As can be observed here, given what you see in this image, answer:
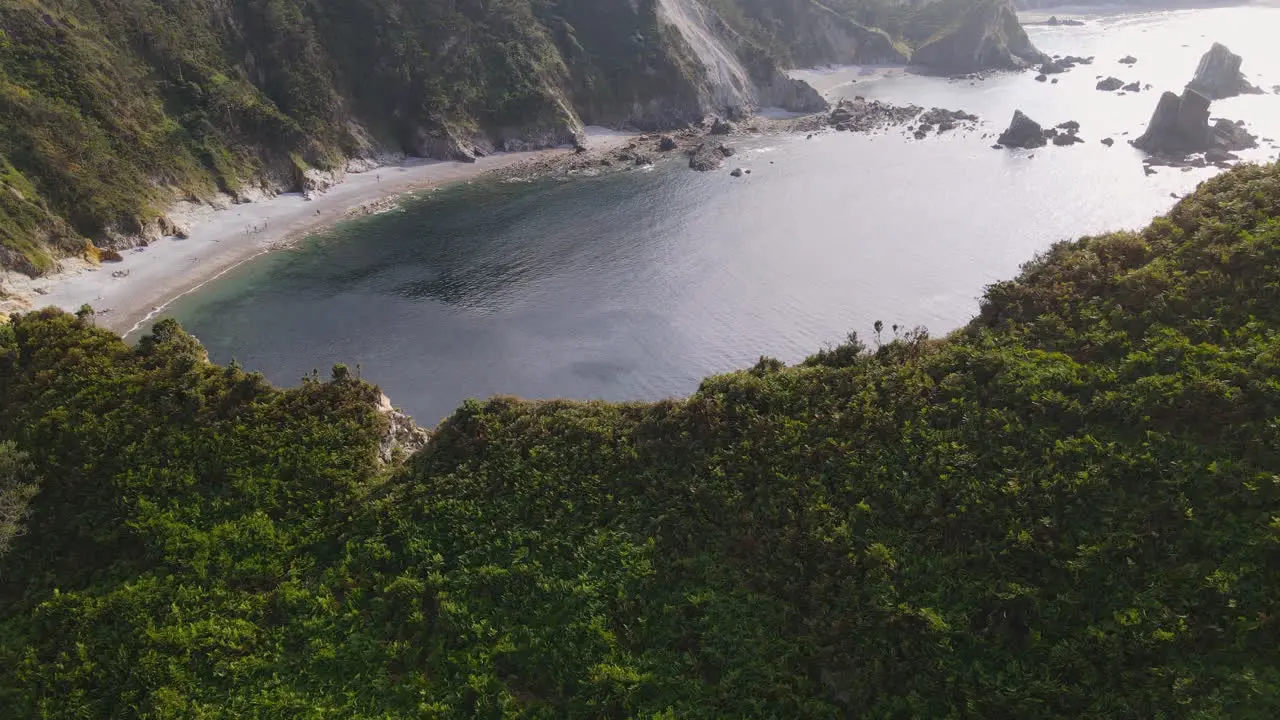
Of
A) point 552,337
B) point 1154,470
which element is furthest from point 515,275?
point 1154,470

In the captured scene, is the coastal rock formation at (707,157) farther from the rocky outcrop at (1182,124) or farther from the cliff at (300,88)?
the rocky outcrop at (1182,124)

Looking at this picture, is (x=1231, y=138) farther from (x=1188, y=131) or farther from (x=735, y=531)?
(x=735, y=531)

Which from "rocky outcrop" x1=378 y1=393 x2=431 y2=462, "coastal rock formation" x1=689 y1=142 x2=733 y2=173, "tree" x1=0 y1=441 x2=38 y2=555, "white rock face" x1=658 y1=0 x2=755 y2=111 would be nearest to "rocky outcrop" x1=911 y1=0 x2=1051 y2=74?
"white rock face" x1=658 y1=0 x2=755 y2=111

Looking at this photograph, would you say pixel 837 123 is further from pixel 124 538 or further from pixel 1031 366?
pixel 124 538

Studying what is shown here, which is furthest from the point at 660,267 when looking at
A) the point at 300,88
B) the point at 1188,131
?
the point at 1188,131

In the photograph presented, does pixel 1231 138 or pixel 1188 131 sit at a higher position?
pixel 1188 131

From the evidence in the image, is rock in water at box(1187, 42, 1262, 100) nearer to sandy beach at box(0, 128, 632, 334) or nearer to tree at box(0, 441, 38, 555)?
sandy beach at box(0, 128, 632, 334)
